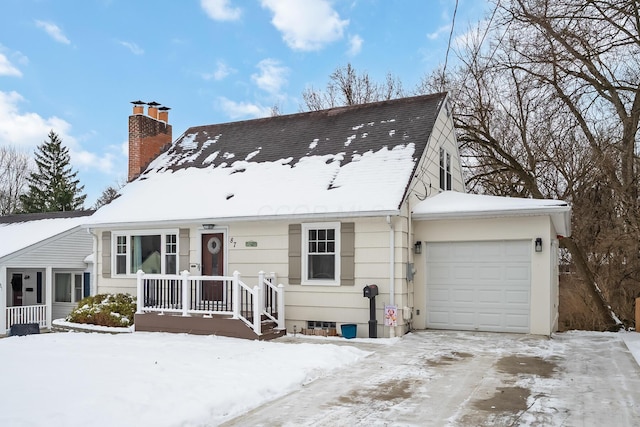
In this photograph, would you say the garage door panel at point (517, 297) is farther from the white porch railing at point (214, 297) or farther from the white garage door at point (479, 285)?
Answer: the white porch railing at point (214, 297)

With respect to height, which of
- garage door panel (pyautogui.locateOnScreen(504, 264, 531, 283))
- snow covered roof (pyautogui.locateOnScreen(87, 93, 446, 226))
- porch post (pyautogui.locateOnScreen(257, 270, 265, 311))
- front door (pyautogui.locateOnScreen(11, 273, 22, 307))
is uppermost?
snow covered roof (pyautogui.locateOnScreen(87, 93, 446, 226))

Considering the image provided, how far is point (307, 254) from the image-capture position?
456 inches

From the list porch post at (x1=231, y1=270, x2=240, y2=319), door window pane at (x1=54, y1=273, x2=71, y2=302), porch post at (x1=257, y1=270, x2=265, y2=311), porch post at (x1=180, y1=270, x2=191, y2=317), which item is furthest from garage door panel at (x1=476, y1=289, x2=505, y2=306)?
door window pane at (x1=54, y1=273, x2=71, y2=302)

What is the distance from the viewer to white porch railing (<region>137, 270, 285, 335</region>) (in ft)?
35.0

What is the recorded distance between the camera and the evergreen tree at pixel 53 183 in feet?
128

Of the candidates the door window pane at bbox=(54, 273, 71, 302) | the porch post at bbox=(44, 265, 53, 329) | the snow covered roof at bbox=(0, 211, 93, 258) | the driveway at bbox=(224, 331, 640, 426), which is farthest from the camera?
the door window pane at bbox=(54, 273, 71, 302)

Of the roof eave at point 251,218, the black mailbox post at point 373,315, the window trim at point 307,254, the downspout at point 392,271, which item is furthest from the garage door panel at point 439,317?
the roof eave at point 251,218

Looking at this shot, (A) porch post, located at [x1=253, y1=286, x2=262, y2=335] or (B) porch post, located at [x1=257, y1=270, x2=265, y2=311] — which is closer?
(A) porch post, located at [x1=253, y1=286, x2=262, y2=335]

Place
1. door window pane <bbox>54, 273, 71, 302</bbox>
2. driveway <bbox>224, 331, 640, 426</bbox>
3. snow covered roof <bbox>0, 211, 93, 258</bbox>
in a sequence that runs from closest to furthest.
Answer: driveway <bbox>224, 331, 640, 426</bbox> < snow covered roof <bbox>0, 211, 93, 258</bbox> < door window pane <bbox>54, 273, 71, 302</bbox>

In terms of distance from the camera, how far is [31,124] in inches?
1615

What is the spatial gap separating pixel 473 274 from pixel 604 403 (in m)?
5.49

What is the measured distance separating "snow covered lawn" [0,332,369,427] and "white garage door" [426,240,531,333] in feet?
10.3

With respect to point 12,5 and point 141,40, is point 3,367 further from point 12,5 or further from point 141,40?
point 141,40

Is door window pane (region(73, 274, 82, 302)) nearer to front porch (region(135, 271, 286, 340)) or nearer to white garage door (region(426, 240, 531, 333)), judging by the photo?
front porch (region(135, 271, 286, 340))
